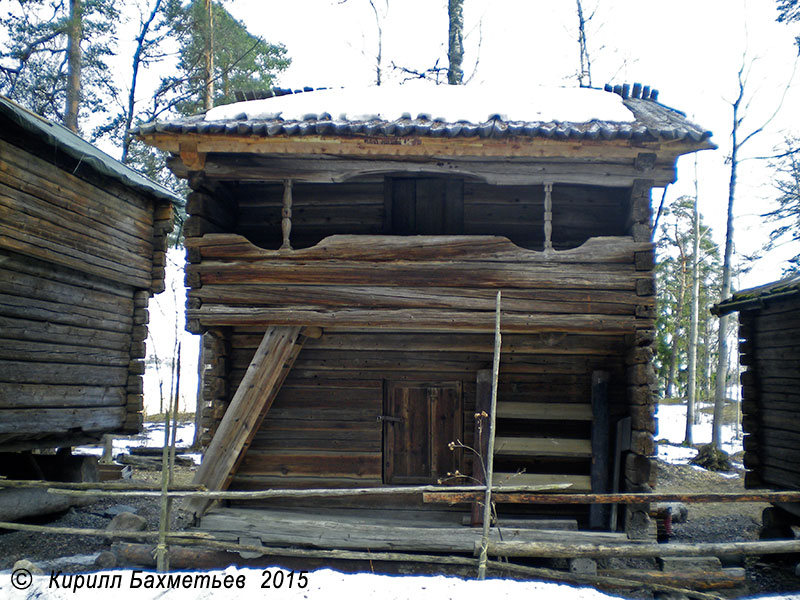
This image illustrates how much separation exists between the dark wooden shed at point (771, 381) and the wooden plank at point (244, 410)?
742 centimetres

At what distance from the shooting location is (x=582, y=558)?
236 inches

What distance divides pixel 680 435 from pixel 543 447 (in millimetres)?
16850

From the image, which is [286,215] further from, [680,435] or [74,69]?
[680,435]

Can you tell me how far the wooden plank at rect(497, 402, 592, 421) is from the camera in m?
6.95

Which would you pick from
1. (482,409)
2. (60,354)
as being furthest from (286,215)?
(60,354)

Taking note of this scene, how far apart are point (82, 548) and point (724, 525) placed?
10296 millimetres

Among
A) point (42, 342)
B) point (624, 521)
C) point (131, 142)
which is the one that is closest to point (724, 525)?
point (624, 521)

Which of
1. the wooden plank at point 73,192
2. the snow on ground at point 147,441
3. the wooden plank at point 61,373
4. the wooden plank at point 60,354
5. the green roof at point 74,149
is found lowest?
the snow on ground at point 147,441

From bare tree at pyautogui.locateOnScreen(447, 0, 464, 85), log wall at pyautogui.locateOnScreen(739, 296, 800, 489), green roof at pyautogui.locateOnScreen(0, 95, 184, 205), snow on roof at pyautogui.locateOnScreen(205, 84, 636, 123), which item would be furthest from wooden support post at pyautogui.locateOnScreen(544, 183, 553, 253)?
bare tree at pyautogui.locateOnScreen(447, 0, 464, 85)

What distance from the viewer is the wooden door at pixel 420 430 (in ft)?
23.8

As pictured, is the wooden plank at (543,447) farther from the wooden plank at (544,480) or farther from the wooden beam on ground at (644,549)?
the wooden beam on ground at (644,549)

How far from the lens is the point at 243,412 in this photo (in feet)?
21.3

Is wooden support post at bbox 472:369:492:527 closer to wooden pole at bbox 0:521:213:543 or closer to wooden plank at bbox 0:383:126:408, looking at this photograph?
wooden pole at bbox 0:521:213:543

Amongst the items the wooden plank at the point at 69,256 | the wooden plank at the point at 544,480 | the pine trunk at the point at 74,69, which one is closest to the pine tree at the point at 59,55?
the pine trunk at the point at 74,69
